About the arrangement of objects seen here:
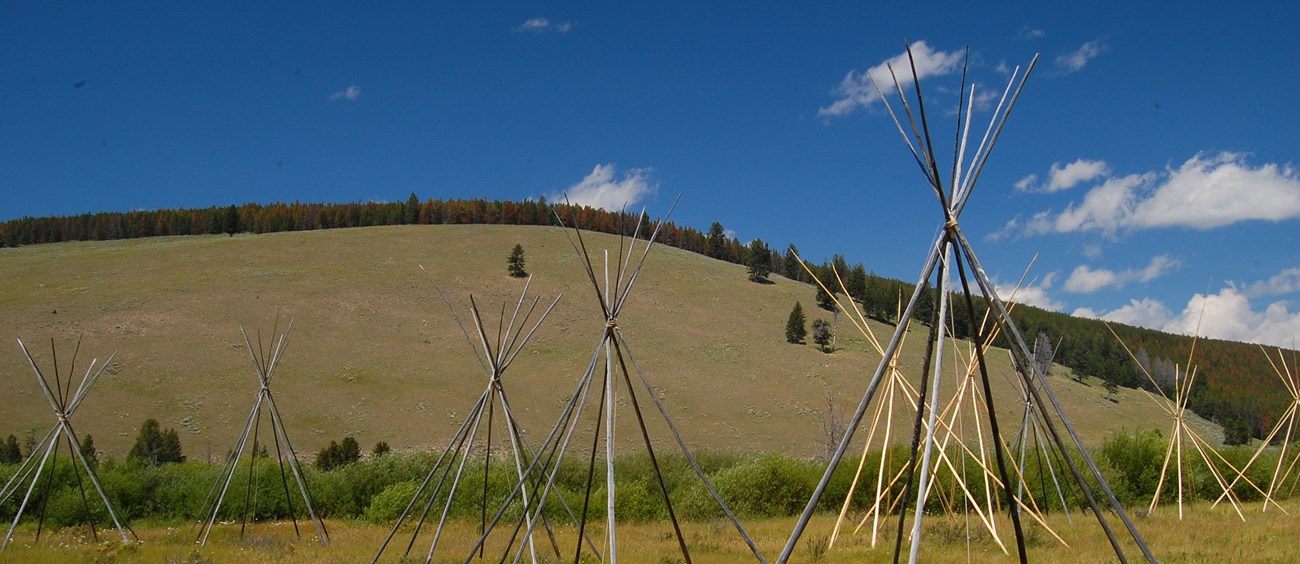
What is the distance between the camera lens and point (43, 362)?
149 feet

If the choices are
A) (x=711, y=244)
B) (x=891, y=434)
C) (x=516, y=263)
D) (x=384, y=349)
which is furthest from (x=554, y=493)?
(x=711, y=244)

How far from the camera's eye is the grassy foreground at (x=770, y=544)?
36.2 feet

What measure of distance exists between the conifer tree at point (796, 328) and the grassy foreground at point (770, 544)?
4926cm

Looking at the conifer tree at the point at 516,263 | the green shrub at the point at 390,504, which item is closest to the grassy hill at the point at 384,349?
the conifer tree at the point at 516,263

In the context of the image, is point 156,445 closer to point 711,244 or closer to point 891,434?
point 891,434

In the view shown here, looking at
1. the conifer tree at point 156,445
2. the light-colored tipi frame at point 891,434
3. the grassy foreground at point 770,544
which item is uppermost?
the light-colored tipi frame at point 891,434

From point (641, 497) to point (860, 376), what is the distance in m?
43.9

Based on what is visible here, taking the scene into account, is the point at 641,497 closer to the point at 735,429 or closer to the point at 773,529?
the point at 773,529

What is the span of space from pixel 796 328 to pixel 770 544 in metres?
53.7

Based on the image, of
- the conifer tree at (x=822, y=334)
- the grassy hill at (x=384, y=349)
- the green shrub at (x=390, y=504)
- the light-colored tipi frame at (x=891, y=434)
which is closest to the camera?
the light-colored tipi frame at (x=891, y=434)

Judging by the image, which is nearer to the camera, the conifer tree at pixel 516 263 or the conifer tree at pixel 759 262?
the conifer tree at pixel 516 263

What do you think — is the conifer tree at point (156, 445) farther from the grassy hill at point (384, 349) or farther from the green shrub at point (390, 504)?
the green shrub at point (390, 504)

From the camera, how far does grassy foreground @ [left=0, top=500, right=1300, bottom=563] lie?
11.0 metres

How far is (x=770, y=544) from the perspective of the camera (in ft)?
43.1
